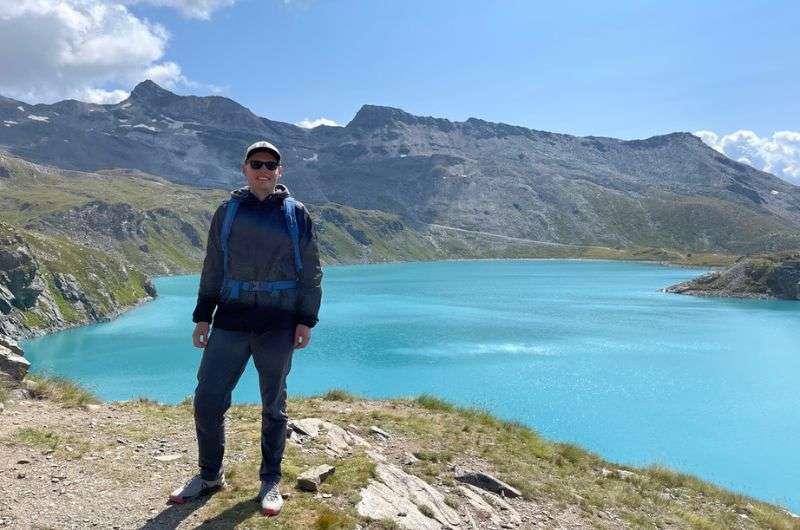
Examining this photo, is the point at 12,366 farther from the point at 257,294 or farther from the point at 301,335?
the point at 301,335

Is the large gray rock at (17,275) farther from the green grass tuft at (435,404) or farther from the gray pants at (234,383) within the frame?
the gray pants at (234,383)

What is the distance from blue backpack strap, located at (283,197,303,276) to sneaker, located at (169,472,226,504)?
3.40 metres

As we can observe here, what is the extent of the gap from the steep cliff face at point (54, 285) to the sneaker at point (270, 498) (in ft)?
318

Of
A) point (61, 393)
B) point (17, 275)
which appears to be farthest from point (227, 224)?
point (17, 275)

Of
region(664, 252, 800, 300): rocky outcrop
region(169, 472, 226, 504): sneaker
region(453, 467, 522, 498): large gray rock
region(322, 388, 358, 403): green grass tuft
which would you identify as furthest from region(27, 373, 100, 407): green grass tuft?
region(664, 252, 800, 300): rocky outcrop

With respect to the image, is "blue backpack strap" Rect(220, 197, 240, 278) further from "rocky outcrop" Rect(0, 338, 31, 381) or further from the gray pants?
"rocky outcrop" Rect(0, 338, 31, 381)

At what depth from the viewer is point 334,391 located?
19391 millimetres

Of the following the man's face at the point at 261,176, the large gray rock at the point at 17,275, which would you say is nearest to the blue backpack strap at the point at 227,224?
the man's face at the point at 261,176

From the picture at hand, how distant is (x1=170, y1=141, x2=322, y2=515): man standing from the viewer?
25.0ft

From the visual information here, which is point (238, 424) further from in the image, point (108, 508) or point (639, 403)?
point (639, 403)

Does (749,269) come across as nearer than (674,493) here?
No

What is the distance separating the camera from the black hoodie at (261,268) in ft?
24.9

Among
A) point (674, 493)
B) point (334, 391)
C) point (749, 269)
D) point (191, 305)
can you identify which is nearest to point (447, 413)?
point (334, 391)

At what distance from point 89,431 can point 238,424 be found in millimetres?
3206
